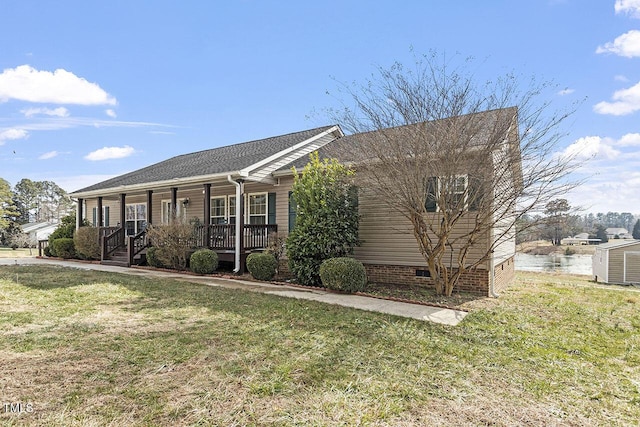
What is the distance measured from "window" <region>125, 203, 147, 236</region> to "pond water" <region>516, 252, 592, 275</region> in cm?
2223

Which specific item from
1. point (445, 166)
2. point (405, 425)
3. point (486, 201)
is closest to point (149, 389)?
point (405, 425)

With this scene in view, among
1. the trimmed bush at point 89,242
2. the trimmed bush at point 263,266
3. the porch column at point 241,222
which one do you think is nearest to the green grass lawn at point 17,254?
the trimmed bush at point 89,242

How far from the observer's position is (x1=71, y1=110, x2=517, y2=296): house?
9.48 metres

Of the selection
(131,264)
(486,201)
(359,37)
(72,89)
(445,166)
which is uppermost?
(72,89)

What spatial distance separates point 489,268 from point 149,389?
773 centimetres

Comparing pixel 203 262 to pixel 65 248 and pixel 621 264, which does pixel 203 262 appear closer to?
pixel 65 248

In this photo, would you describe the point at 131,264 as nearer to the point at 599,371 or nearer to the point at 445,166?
the point at 445,166

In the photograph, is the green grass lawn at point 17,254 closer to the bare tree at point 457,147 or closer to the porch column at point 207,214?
the porch column at point 207,214

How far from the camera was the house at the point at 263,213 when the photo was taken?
948 cm

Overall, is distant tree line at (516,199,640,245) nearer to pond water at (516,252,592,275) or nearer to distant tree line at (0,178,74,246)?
pond water at (516,252,592,275)

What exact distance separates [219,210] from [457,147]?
33.3 ft

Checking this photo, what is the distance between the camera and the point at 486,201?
7.37 meters

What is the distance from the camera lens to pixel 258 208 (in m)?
13.0

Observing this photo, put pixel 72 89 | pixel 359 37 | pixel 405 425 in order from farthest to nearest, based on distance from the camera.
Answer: pixel 72 89 < pixel 359 37 < pixel 405 425
